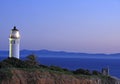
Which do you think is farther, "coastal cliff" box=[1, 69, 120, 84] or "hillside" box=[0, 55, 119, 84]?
"coastal cliff" box=[1, 69, 120, 84]

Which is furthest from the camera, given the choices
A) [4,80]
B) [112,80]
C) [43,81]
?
[112,80]

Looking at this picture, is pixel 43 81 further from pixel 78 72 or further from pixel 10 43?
pixel 10 43

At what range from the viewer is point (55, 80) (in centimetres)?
3634

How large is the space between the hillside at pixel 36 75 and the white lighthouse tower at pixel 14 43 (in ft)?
15.0

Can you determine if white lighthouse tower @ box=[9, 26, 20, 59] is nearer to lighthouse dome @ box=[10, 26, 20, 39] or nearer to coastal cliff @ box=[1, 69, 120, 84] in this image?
lighthouse dome @ box=[10, 26, 20, 39]

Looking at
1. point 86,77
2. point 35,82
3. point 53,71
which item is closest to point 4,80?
point 35,82

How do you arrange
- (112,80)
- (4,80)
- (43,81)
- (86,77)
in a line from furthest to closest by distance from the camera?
(112,80), (86,77), (43,81), (4,80)

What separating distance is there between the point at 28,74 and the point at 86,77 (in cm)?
600

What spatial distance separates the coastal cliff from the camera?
3397 centimetres

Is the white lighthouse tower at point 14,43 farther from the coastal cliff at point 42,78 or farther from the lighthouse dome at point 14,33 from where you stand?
the coastal cliff at point 42,78

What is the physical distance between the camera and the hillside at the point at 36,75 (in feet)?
110

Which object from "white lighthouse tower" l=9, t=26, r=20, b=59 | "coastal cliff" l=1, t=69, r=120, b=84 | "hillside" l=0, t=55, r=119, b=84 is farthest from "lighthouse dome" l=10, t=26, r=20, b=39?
"coastal cliff" l=1, t=69, r=120, b=84

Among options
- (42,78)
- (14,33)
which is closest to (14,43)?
(14,33)

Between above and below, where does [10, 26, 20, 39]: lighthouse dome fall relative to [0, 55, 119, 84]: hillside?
above
